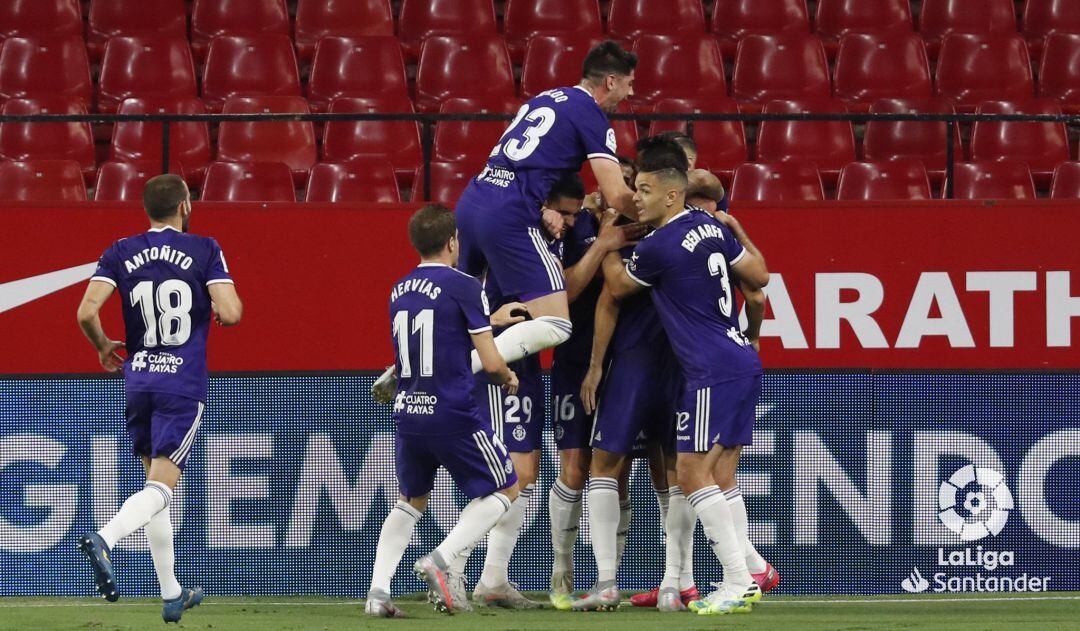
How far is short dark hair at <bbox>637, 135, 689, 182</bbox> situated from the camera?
22.4 ft

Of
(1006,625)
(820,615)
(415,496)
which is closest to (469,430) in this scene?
(415,496)

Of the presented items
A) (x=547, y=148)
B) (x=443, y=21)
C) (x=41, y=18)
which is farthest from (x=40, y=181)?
(x=547, y=148)

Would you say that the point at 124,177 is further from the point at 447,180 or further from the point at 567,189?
the point at 567,189

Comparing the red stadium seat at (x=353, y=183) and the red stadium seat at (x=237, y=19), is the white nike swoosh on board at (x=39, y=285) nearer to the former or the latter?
the red stadium seat at (x=353, y=183)

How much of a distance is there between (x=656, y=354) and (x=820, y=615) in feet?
4.54

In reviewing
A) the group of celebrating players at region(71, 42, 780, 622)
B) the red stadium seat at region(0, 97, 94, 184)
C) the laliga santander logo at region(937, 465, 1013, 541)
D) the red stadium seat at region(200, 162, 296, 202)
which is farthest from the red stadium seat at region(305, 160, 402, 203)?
the laliga santander logo at region(937, 465, 1013, 541)

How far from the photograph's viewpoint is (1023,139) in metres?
11.4

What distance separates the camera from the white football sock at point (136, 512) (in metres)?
6.29

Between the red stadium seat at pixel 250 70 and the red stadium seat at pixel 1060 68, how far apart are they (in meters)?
5.78

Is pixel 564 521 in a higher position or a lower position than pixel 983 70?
lower

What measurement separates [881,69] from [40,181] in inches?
247

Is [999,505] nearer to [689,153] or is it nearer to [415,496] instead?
[689,153]

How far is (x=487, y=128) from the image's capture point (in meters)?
11.0

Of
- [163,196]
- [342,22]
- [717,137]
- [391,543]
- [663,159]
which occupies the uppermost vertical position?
[342,22]
